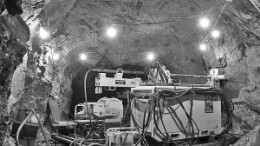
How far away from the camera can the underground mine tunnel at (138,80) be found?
4.34 metres

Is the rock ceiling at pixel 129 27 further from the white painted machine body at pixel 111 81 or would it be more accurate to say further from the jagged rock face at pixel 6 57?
the white painted machine body at pixel 111 81

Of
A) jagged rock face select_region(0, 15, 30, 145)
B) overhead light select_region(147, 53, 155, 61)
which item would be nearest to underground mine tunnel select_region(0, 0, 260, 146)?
jagged rock face select_region(0, 15, 30, 145)

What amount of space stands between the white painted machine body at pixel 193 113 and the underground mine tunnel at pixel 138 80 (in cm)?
2

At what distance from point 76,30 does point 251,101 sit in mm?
5286

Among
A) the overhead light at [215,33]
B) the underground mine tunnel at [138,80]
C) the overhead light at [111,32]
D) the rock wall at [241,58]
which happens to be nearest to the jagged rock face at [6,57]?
the underground mine tunnel at [138,80]

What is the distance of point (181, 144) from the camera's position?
5012mm

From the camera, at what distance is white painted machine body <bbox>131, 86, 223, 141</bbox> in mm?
4816

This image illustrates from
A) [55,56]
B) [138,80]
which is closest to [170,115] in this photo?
[138,80]

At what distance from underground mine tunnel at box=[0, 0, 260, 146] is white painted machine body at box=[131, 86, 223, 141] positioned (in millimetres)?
21

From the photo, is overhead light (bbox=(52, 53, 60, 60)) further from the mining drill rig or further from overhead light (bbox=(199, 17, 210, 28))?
overhead light (bbox=(199, 17, 210, 28))

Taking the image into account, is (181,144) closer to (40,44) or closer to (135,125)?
(135,125)

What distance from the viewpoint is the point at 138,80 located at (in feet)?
27.9

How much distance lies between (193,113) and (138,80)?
3.55 m

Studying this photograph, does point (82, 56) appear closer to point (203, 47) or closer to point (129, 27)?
point (129, 27)
